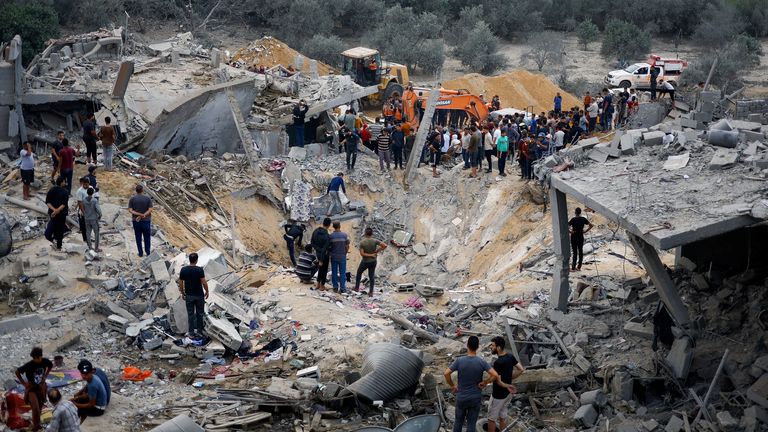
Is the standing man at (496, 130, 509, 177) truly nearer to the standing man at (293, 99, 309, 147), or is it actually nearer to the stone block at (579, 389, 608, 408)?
the standing man at (293, 99, 309, 147)

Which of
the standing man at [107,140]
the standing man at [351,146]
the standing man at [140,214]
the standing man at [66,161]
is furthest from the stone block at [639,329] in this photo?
the standing man at [351,146]

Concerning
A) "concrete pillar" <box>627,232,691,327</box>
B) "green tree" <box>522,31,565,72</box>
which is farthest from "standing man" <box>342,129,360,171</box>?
"green tree" <box>522,31,565,72</box>

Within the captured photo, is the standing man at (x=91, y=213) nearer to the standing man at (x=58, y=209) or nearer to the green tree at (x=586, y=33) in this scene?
the standing man at (x=58, y=209)

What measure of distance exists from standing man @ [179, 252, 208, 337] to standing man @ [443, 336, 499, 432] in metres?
4.05

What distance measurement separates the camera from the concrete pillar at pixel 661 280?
11.4 metres

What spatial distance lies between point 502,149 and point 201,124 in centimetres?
671

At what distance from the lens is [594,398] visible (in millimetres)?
11266

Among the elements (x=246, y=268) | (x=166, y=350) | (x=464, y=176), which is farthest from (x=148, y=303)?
(x=464, y=176)

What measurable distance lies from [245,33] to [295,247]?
2592 centimetres

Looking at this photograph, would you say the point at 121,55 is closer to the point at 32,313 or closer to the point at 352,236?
the point at 352,236

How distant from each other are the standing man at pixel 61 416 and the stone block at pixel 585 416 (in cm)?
542

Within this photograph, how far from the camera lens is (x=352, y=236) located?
2119 centimetres

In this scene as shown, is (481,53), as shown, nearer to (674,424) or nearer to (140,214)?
(140,214)

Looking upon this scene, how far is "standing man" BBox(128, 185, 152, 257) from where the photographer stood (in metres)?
15.1
